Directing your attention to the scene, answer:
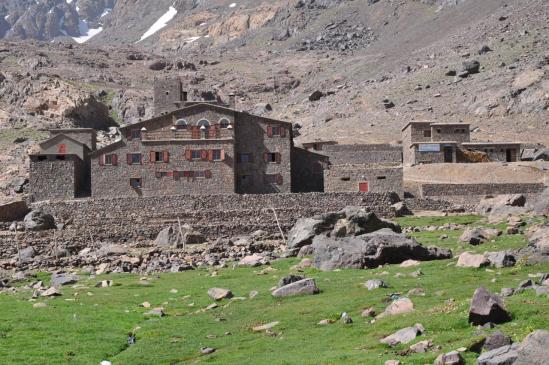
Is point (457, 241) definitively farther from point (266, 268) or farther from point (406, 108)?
point (406, 108)

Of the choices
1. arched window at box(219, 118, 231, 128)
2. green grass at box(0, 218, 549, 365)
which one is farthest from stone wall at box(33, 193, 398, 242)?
green grass at box(0, 218, 549, 365)

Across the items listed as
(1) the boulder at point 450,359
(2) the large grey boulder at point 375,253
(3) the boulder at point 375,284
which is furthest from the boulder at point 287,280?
(1) the boulder at point 450,359

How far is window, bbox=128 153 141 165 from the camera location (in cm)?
8419

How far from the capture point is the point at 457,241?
169 ft

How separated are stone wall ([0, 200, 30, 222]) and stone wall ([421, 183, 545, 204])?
36661mm

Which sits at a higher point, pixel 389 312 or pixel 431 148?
pixel 431 148

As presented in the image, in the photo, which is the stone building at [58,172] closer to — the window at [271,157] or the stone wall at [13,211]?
the stone wall at [13,211]

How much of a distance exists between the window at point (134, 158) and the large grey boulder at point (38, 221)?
11823mm

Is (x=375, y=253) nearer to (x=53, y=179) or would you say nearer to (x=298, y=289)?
(x=298, y=289)

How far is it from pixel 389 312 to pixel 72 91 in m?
114

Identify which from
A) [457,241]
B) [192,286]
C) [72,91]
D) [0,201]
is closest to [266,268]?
[192,286]

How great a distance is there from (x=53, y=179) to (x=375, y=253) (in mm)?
48521

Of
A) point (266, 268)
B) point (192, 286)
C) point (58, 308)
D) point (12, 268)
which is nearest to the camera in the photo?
point (58, 308)

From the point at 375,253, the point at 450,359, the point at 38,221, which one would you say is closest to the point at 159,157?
the point at 38,221
